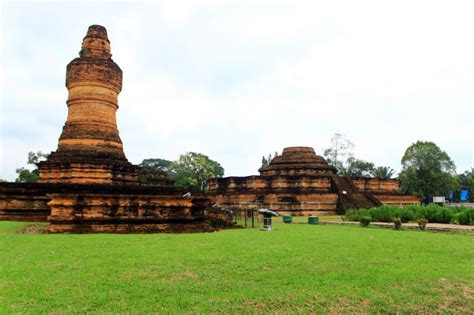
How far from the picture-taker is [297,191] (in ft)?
87.6

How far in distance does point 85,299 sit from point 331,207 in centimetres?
2367

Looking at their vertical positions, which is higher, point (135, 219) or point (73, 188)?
point (73, 188)

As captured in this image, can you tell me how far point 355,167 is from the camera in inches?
2167

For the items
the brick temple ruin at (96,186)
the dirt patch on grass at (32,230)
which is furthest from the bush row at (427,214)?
the dirt patch on grass at (32,230)

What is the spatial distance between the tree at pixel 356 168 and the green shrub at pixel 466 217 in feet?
122

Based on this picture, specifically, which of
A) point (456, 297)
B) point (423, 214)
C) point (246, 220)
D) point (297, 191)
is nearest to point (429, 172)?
point (297, 191)

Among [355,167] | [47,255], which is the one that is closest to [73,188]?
[47,255]

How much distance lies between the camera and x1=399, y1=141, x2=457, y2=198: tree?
43.2 metres

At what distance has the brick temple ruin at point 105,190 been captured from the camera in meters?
11.1

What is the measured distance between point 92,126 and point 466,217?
16297 millimetres

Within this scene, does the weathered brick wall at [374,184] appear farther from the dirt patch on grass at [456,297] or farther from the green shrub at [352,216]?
the dirt patch on grass at [456,297]

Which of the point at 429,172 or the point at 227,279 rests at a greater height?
the point at 429,172

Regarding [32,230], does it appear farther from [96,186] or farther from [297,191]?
[297,191]

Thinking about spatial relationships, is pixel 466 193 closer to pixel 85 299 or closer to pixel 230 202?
pixel 230 202
